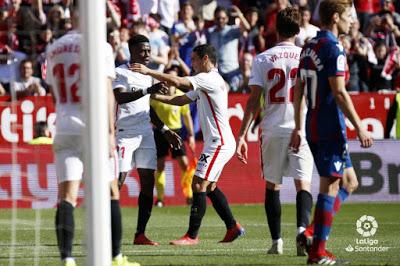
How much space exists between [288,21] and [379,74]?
11149 mm

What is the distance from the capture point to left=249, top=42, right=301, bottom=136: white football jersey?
12.4 metres

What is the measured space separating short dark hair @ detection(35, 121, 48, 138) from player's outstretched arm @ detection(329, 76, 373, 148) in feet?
27.1

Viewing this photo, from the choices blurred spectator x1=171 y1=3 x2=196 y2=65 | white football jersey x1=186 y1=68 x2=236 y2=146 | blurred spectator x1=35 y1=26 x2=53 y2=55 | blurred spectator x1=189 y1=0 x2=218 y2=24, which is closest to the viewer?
white football jersey x1=186 y1=68 x2=236 y2=146

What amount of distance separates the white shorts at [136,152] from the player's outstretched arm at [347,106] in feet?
13.3

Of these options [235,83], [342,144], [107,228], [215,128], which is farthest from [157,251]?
[235,83]

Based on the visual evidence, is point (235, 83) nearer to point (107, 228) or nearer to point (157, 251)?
point (157, 251)

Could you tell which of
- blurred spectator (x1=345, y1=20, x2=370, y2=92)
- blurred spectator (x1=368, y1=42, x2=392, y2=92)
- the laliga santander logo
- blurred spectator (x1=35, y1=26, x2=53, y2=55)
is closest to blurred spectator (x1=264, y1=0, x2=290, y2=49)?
blurred spectator (x1=345, y1=20, x2=370, y2=92)

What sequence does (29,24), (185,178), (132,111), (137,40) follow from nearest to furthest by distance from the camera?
(137,40) < (29,24) < (132,111) < (185,178)

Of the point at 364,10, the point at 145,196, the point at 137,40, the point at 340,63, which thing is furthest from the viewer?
the point at 364,10

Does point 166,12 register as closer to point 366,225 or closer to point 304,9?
point 304,9

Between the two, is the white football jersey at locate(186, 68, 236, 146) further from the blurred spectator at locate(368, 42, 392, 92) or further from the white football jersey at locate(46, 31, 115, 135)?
the blurred spectator at locate(368, 42, 392, 92)

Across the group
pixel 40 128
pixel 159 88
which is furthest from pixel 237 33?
pixel 159 88

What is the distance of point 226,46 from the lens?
73.5ft

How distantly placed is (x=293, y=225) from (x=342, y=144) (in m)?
5.88
